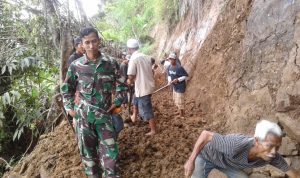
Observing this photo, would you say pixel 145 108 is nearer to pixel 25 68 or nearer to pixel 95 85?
pixel 95 85

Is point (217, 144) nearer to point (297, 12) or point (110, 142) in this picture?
point (110, 142)

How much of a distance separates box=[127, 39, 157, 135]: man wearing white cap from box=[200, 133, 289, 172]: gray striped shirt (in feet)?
6.99

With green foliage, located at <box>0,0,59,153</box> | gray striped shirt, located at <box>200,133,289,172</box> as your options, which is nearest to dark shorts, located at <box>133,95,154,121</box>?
green foliage, located at <box>0,0,59,153</box>

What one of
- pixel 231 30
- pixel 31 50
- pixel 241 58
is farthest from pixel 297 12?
pixel 31 50

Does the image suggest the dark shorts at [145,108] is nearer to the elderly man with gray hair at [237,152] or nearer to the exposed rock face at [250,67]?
the exposed rock face at [250,67]

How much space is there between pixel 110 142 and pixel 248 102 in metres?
2.62

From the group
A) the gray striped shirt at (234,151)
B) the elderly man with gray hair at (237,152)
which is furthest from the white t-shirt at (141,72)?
the gray striped shirt at (234,151)

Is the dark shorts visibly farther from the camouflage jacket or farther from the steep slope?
the camouflage jacket

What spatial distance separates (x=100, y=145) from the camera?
388 centimetres

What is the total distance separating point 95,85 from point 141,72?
5.70 ft

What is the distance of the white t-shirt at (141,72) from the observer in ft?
17.6

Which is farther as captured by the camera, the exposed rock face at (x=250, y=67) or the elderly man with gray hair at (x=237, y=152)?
the exposed rock face at (x=250, y=67)

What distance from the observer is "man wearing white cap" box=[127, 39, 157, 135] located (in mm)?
5371

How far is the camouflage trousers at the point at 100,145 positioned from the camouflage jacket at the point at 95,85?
10 centimetres
